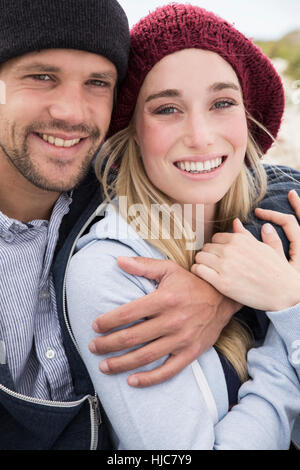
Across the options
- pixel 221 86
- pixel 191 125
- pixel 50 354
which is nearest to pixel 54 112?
pixel 191 125

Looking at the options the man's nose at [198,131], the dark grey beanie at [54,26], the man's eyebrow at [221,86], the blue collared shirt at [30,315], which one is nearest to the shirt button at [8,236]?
the blue collared shirt at [30,315]

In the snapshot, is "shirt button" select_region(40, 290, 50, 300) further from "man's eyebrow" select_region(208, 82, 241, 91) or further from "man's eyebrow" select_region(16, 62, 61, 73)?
"man's eyebrow" select_region(208, 82, 241, 91)

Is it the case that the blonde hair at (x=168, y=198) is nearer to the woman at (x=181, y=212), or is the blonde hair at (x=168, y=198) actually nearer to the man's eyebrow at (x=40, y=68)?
the woman at (x=181, y=212)

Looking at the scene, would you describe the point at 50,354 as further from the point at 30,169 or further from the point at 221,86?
the point at 221,86

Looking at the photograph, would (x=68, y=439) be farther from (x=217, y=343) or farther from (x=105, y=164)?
(x=105, y=164)

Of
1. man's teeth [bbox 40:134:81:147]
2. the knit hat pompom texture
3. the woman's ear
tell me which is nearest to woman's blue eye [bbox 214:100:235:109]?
the knit hat pompom texture

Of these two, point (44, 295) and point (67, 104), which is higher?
point (67, 104)

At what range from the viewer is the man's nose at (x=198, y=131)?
4.80ft

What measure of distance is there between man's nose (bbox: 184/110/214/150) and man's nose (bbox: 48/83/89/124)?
360 millimetres

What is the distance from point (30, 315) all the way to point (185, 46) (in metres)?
1.01

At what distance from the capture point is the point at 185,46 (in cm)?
145

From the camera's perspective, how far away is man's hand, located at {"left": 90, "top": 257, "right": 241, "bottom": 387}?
1225mm

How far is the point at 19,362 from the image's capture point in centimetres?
143
